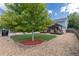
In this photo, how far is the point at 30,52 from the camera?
7.43 ft

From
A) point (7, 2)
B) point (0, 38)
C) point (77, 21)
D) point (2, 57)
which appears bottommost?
point (2, 57)

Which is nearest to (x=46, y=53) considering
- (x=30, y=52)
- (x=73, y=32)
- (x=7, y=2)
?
(x=30, y=52)

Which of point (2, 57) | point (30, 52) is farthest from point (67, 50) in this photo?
point (2, 57)

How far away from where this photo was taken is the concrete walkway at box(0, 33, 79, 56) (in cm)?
226

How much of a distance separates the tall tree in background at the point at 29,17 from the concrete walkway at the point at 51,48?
138 millimetres

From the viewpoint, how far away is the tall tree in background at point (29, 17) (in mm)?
2254

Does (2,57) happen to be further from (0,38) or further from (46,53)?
(46,53)

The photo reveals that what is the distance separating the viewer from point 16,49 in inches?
89.4

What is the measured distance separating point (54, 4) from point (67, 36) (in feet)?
0.89

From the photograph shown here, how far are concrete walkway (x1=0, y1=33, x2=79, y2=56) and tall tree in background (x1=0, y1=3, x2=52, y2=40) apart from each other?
14 centimetres

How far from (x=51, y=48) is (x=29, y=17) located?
0.30 meters

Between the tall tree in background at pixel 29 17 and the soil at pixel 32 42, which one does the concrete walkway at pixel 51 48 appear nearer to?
the soil at pixel 32 42

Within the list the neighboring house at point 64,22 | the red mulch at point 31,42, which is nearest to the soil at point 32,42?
the red mulch at point 31,42

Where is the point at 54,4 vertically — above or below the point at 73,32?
above
